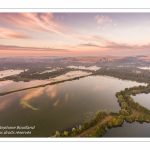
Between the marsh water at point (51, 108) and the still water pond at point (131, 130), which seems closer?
the still water pond at point (131, 130)

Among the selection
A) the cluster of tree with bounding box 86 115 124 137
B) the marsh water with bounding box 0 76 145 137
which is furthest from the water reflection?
the cluster of tree with bounding box 86 115 124 137

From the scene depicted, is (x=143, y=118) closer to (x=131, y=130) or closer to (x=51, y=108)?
(x=131, y=130)

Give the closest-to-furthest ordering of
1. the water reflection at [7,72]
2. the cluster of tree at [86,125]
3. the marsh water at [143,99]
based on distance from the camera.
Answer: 1. the cluster of tree at [86,125]
2. the marsh water at [143,99]
3. the water reflection at [7,72]

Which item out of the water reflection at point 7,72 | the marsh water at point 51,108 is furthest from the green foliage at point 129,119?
the water reflection at point 7,72

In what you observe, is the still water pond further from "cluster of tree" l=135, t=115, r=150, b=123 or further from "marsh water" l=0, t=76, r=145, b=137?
"marsh water" l=0, t=76, r=145, b=137

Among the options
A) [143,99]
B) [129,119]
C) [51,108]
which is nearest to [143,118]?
[129,119]

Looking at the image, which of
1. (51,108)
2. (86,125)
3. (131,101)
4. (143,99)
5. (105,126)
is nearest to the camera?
(86,125)

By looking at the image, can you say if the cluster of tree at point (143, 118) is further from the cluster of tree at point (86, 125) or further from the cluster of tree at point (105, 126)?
the cluster of tree at point (86, 125)
